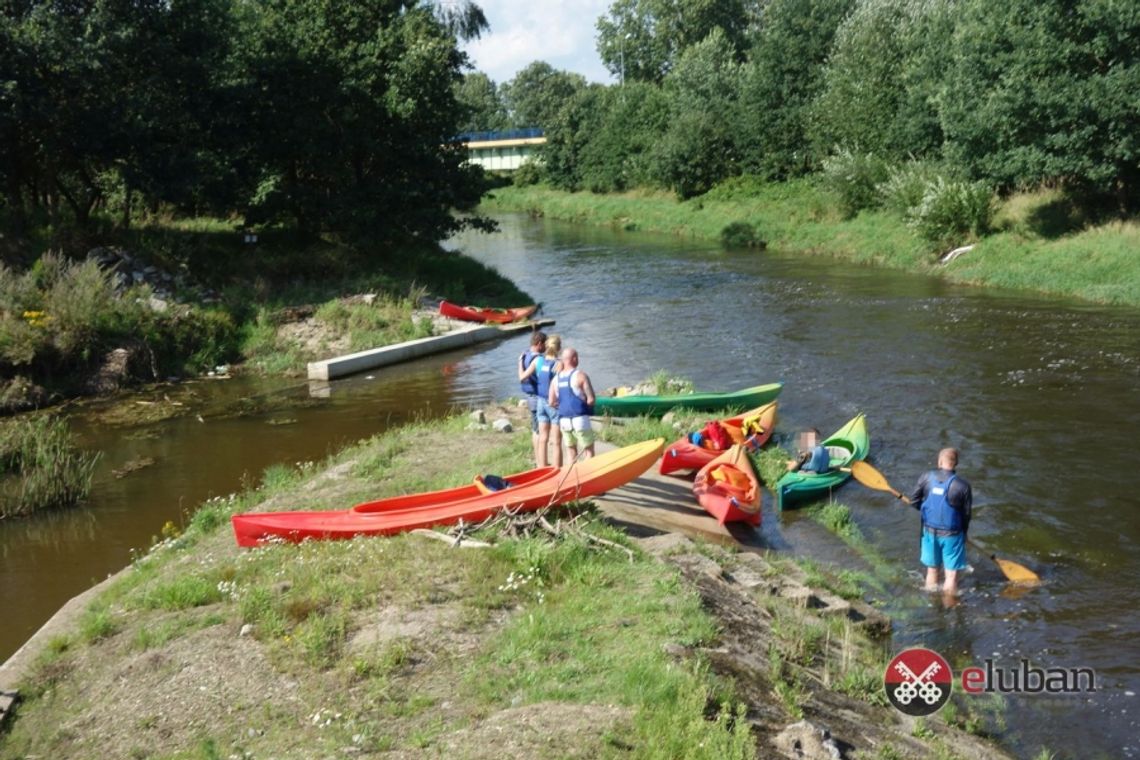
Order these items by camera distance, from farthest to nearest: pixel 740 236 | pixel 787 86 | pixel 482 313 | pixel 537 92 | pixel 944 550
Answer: pixel 537 92
pixel 787 86
pixel 740 236
pixel 482 313
pixel 944 550

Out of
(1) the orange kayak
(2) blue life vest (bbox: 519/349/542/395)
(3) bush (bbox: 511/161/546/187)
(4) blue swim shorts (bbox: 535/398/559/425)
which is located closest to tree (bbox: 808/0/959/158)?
(2) blue life vest (bbox: 519/349/542/395)

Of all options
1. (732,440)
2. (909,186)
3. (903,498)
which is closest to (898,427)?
(732,440)

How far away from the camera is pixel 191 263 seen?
25.1m

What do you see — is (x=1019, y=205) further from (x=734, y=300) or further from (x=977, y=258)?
(x=734, y=300)

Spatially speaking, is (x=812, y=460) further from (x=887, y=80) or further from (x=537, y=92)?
(x=537, y=92)

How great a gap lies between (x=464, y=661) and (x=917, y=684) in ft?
11.6

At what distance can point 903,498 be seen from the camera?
10664 millimetres

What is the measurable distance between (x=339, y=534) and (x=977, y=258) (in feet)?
85.9

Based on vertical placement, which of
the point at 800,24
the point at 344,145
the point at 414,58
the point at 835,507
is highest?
the point at 800,24

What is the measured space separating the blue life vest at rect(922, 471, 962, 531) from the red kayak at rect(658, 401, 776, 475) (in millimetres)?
3894

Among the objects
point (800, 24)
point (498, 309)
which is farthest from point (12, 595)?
point (800, 24)

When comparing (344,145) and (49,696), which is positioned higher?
(344,145)

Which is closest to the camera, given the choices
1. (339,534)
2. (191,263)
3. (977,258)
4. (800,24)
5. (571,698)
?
(571,698)

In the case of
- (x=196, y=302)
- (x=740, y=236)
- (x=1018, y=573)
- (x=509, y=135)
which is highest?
(x=509, y=135)
